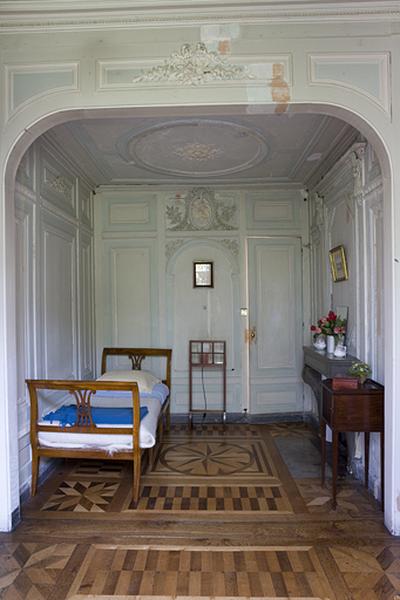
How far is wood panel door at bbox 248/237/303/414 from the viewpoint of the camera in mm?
5188

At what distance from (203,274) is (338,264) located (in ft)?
5.91

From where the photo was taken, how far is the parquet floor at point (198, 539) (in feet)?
6.91

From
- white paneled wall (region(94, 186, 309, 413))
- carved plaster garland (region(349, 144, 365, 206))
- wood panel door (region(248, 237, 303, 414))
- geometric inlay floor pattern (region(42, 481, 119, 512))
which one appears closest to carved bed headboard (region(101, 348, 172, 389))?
white paneled wall (region(94, 186, 309, 413))

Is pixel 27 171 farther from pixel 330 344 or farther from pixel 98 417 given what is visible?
pixel 330 344

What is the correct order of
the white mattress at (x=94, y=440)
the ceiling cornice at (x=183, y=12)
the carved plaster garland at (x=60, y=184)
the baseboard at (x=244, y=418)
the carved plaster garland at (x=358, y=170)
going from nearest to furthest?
the ceiling cornice at (x=183, y=12), the white mattress at (x=94, y=440), the carved plaster garland at (x=358, y=170), the carved plaster garland at (x=60, y=184), the baseboard at (x=244, y=418)

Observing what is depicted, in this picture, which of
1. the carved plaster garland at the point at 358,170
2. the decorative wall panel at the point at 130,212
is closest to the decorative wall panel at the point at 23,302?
the decorative wall panel at the point at 130,212

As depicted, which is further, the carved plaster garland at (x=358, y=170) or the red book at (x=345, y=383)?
the carved plaster garland at (x=358, y=170)

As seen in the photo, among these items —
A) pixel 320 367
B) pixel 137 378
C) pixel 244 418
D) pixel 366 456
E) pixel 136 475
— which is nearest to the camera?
pixel 136 475

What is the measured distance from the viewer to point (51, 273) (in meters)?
3.73

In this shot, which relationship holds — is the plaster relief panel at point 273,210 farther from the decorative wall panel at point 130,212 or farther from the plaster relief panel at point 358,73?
the plaster relief panel at point 358,73

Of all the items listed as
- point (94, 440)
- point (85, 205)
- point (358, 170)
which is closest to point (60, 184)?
point (85, 205)

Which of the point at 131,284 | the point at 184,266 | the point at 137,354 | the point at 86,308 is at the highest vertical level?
the point at 184,266

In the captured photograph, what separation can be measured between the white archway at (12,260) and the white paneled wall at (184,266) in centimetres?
253

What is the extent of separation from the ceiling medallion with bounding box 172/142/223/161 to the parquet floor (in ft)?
10.1
